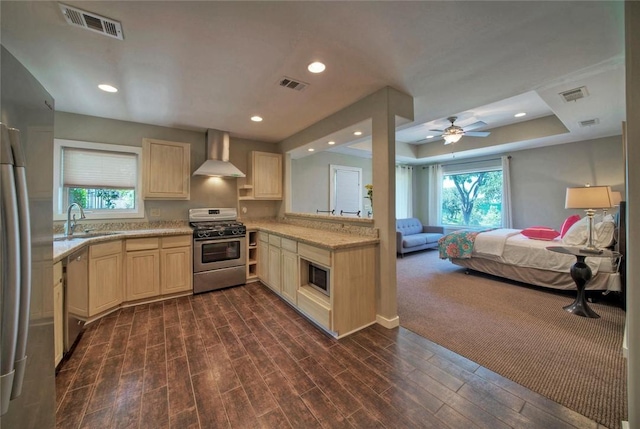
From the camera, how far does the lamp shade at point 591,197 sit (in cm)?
289

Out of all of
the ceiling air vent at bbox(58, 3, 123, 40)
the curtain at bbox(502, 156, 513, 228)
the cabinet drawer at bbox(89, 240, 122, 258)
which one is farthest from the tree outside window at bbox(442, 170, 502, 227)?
the cabinet drawer at bbox(89, 240, 122, 258)

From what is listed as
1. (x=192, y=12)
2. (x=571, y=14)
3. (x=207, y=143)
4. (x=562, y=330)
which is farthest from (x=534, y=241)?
(x=207, y=143)

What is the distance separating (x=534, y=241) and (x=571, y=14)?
330 centimetres

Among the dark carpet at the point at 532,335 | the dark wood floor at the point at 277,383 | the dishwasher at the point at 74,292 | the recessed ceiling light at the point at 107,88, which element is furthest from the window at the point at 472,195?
the dishwasher at the point at 74,292

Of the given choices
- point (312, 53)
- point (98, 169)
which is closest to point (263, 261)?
point (98, 169)

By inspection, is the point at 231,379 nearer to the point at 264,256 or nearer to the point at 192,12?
the point at 264,256

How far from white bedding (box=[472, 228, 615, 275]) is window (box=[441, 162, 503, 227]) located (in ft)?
7.33

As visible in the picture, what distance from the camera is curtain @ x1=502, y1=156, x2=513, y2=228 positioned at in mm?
5926

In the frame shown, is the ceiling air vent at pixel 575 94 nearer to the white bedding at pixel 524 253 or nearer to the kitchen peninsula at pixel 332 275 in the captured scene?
the white bedding at pixel 524 253

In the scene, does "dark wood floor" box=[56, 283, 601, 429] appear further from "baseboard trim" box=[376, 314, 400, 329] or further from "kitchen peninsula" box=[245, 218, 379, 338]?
"kitchen peninsula" box=[245, 218, 379, 338]

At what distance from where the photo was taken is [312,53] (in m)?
2.02

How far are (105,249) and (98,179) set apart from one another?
1267mm

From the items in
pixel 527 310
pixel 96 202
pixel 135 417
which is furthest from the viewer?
pixel 96 202

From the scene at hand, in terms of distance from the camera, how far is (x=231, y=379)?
6.09 feet
